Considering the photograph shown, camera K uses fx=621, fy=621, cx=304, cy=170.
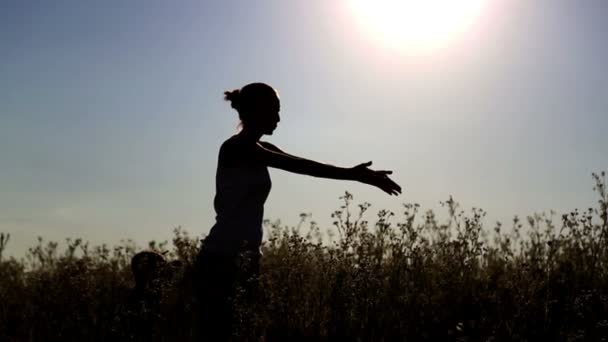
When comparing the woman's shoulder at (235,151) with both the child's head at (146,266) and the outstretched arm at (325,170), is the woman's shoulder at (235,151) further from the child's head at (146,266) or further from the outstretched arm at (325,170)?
the child's head at (146,266)

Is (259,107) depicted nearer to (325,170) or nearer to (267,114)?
(267,114)

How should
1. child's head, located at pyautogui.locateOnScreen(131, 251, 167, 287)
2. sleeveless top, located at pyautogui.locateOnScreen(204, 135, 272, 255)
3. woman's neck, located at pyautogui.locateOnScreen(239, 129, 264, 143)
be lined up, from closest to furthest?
1. sleeveless top, located at pyautogui.locateOnScreen(204, 135, 272, 255)
2. woman's neck, located at pyautogui.locateOnScreen(239, 129, 264, 143)
3. child's head, located at pyautogui.locateOnScreen(131, 251, 167, 287)

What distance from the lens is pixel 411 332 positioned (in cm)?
492

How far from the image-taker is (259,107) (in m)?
4.20

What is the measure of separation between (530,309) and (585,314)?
2.31ft

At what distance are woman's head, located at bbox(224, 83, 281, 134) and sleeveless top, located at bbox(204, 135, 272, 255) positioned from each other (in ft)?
0.67

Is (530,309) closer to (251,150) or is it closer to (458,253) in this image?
(458,253)

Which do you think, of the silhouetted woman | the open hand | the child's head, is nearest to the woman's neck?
the silhouetted woman

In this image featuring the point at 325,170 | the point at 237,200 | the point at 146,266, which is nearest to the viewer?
the point at 237,200

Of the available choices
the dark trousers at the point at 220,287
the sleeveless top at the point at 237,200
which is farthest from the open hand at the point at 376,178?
the dark trousers at the point at 220,287

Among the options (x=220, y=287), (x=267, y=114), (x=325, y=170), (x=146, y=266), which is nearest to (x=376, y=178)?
(x=325, y=170)

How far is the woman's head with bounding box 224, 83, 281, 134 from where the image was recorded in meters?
4.20

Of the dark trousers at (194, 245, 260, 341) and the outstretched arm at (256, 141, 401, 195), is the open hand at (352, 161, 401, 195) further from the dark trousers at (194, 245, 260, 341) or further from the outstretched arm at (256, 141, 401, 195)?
the dark trousers at (194, 245, 260, 341)

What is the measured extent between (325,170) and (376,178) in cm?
37
